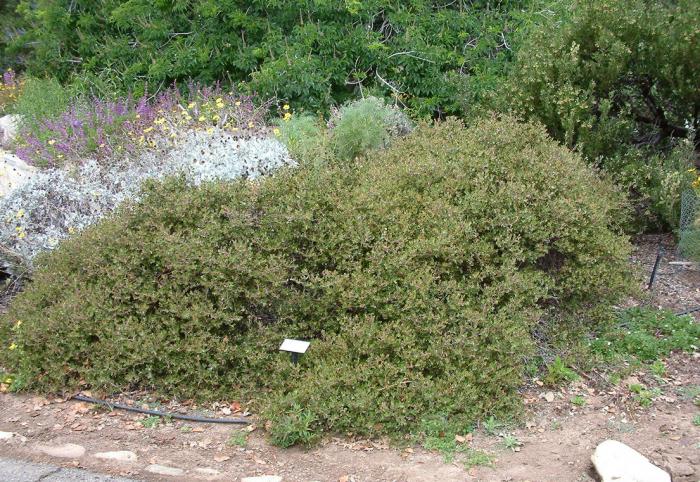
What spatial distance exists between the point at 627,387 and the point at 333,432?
68.3 inches

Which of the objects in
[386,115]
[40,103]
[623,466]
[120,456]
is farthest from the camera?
[40,103]

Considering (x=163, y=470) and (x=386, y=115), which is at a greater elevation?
(x=386, y=115)

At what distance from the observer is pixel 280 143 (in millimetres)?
6039

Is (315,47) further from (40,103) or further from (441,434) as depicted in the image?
(441,434)

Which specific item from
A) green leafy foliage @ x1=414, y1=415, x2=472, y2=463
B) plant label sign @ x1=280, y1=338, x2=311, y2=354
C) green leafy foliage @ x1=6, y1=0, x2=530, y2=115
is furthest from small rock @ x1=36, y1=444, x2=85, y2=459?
green leafy foliage @ x1=6, y1=0, x2=530, y2=115

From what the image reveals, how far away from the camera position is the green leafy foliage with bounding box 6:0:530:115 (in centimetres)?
773

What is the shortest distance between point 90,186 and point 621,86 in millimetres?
4625

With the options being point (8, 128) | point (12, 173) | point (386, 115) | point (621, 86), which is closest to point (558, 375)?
point (621, 86)

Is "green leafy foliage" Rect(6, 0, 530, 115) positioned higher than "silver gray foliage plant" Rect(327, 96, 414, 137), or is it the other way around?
"green leafy foliage" Rect(6, 0, 530, 115)

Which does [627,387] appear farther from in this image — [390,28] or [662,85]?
[390,28]

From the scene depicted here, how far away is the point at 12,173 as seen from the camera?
6.18 m

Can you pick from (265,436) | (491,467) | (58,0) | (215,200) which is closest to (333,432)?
(265,436)

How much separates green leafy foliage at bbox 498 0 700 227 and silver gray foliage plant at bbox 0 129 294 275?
2.30 m

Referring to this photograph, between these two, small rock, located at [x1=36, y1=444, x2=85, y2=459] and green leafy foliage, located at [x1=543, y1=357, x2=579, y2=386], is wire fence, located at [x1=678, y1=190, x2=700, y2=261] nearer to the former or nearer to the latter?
green leafy foliage, located at [x1=543, y1=357, x2=579, y2=386]
